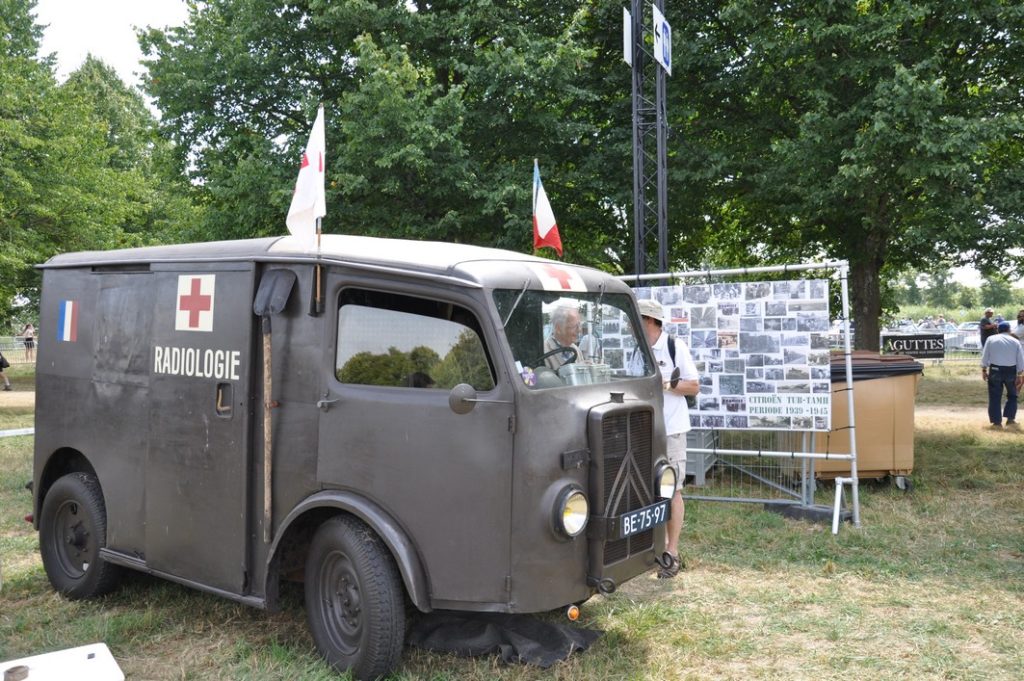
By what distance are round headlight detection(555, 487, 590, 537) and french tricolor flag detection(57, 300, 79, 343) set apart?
356cm

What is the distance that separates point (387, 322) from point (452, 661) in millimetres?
1814

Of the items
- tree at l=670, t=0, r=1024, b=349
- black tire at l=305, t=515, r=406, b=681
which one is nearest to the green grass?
black tire at l=305, t=515, r=406, b=681

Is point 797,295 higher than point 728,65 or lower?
lower

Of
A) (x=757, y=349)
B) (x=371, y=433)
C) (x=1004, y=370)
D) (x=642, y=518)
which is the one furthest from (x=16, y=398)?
(x=1004, y=370)

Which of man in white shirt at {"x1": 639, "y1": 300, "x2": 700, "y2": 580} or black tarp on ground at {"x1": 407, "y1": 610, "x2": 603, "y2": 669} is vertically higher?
man in white shirt at {"x1": 639, "y1": 300, "x2": 700, "y2": 580}

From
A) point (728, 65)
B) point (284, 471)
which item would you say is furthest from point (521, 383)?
point (728, 65)

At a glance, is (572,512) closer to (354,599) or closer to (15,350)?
(354,599)

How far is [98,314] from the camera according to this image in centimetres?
527

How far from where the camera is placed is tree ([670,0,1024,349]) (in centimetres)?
1048

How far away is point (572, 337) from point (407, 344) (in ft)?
2.86

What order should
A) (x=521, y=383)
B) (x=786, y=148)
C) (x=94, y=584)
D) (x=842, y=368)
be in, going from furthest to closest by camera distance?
1. (x=786, y=148)
2. (x=842, y=368)
3. (x=94, y=584)
4. (x=521, y=383)

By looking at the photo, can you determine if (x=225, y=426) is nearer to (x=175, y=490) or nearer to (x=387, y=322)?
(x=175, y=490)

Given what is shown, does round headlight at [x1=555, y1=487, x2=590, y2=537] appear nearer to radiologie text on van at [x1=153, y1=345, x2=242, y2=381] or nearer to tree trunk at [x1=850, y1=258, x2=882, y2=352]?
radiologie text on van at [x1=153, y1=345, x2=242, y2=381]

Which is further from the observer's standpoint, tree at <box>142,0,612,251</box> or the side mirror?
tree at <box>142,0,612,251</box>
